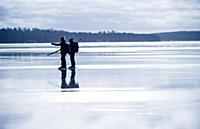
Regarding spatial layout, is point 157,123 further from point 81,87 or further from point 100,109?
point 81,87

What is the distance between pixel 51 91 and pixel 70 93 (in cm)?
80

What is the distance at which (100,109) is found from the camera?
38.9 ft

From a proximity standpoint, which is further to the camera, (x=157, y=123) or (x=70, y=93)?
(x=70, y=93)

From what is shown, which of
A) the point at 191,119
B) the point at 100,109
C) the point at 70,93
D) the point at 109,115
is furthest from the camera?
the point at 70,93

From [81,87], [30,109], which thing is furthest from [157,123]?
[81,87]

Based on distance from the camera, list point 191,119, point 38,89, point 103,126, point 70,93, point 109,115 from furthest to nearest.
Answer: point 38,89
point 70,93
point 109,115
point 191,119
point 103,126

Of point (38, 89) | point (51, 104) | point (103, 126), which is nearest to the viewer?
point (103, 126)

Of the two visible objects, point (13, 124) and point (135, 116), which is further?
point (135, 116)

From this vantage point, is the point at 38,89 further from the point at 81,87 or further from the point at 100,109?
the point at 100,109

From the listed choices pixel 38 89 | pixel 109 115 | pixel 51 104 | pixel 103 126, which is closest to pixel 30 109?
pixel 51 104

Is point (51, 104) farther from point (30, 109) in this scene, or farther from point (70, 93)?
point (70, 93)

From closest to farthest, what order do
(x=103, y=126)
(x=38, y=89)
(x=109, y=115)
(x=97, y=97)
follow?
(x=103, y=126)
(x=109, y=115)
(x=97, y=97)
(x=38, y=89)

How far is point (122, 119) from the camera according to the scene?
10359 millimetres

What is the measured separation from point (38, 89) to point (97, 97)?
3.04 metres
